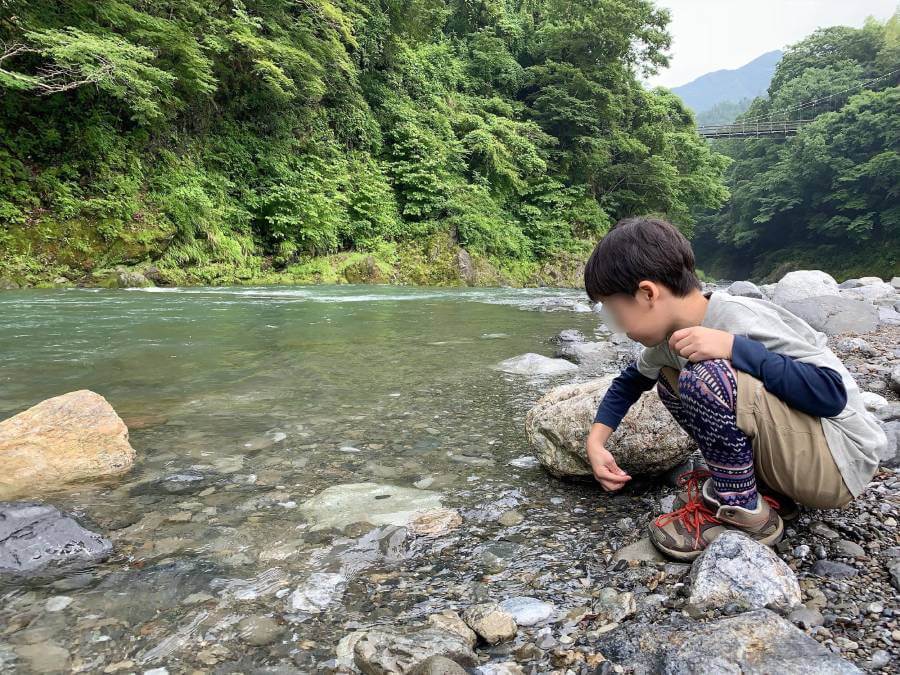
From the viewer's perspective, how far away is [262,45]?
13.9 m

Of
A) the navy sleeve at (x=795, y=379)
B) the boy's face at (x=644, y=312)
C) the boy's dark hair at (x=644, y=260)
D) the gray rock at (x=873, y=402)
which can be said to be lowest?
the gray rock at (x=873, y=402)

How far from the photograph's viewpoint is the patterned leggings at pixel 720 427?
4.98ft

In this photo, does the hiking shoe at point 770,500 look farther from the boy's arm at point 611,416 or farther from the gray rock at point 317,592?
the gray rock at point 317,592

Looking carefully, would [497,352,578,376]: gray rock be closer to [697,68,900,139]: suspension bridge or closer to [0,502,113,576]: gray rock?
[0,502,113,576]: gray rock

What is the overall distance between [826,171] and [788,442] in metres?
38.2

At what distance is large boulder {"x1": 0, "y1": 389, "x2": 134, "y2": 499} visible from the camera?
7.67 feet

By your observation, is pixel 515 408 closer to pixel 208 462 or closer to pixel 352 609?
pixel 208 462

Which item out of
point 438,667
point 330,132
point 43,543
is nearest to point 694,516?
point 438,667

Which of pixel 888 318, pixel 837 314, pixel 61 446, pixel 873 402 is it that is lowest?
pixel 888 318

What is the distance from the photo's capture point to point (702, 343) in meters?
1.52

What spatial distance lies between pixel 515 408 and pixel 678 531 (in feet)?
6.40

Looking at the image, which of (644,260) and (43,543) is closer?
(644,260)

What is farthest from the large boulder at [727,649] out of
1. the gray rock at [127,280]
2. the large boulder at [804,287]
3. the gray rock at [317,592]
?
the gray rock at [127,280]

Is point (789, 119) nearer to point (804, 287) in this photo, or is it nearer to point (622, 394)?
point (804, 287)
